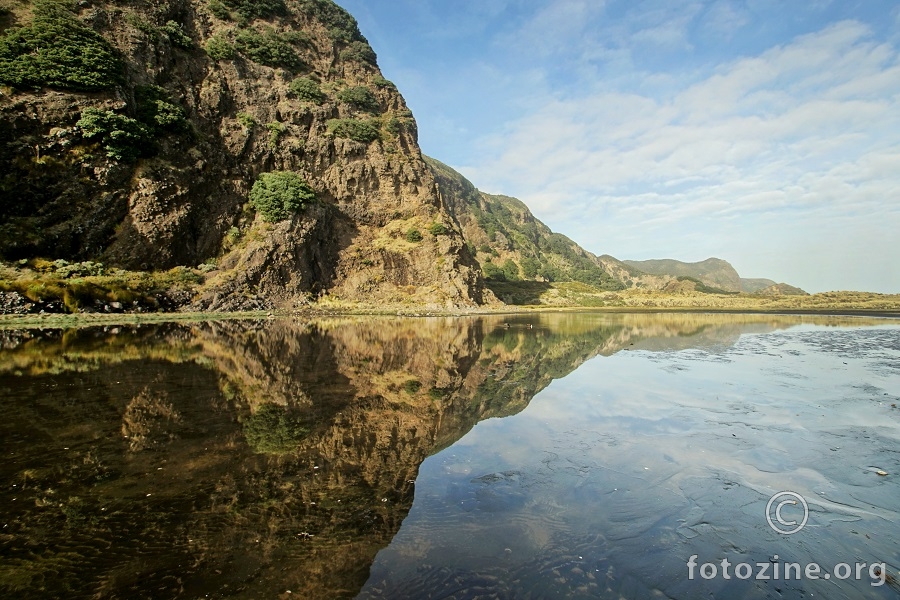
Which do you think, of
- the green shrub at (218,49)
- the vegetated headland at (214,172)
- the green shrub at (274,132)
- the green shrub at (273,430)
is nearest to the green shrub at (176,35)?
the vegetated headland at (214,172)

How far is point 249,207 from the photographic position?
199ft

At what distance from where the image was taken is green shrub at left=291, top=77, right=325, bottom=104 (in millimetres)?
70125

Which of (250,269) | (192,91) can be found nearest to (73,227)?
(250,269)

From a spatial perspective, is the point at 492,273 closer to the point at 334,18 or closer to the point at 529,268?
the point at 529,268

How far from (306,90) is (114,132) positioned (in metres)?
31.7

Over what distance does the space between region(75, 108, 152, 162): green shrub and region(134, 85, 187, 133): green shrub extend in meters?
2.82

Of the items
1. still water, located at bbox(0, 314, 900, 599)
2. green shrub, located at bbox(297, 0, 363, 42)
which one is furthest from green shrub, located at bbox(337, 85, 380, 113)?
still water, located at bbox(0, 314, 900, 599)

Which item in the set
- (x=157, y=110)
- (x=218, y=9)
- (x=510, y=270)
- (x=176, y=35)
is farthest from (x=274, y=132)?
(x=510, y=270)

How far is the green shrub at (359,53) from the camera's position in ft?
271

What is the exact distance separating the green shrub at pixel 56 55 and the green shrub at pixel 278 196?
61.1 ft

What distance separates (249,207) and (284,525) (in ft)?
206

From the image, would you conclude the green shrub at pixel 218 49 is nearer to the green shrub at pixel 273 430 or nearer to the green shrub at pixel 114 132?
the green shrub at pixel 114 132

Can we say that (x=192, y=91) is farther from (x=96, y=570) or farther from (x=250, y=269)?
(x=96, y=570)

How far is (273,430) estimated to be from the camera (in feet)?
30.6
